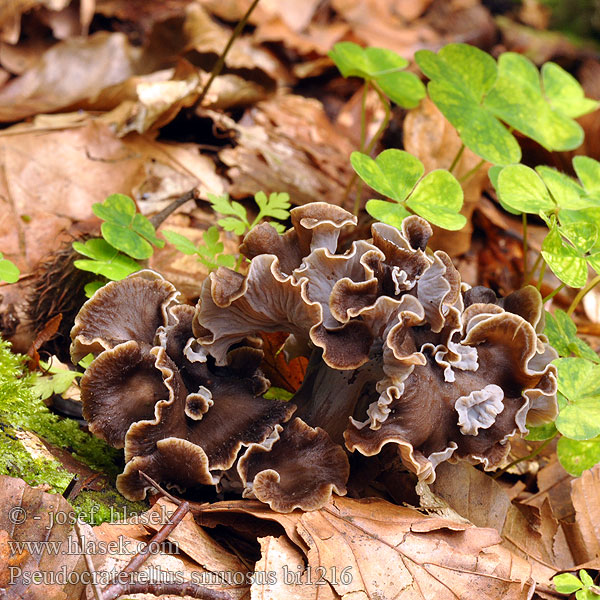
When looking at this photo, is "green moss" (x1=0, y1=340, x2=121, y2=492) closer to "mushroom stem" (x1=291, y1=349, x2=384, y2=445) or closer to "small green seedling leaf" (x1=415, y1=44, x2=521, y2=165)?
"mushroom stem" (x1=291, y1=349, x2=384, y2=445)

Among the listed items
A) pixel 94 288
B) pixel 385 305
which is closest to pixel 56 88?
pixel 94 288

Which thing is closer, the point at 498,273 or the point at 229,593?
the point at 229,593

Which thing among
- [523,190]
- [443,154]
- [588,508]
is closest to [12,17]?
[443,154]

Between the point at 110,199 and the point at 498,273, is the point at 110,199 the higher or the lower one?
the higher one

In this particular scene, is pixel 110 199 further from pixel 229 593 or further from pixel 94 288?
pixel 229 593

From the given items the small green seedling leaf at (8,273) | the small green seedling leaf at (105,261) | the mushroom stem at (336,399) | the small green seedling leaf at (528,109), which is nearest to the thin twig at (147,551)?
the mushroom stem at (336,399)

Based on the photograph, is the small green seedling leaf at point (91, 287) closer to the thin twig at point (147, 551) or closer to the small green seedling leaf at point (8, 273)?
the small green seedling leaf at point (8, 273)
